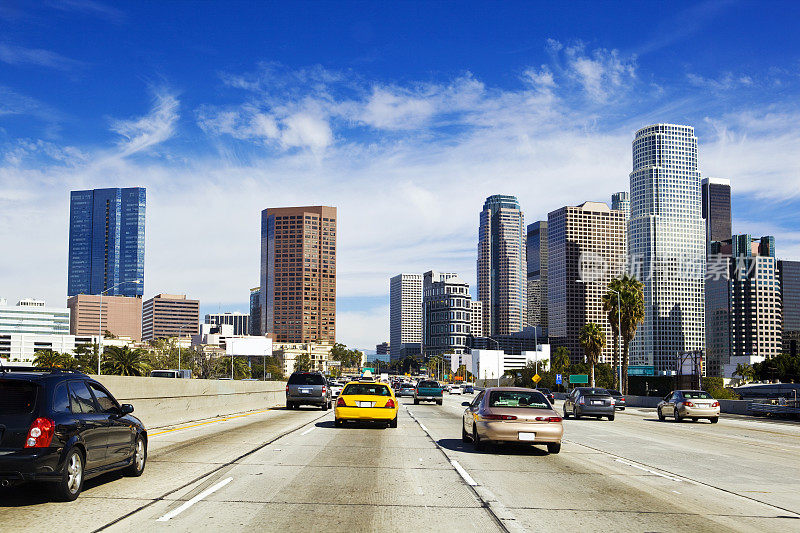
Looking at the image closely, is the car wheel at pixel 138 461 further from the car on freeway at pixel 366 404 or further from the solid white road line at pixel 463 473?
the car on freeway at pixel 366 404

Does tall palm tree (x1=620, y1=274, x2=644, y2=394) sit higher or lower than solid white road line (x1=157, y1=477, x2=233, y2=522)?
higher

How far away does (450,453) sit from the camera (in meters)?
17.8

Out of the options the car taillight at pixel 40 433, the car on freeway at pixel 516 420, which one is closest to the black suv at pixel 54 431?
the car taillight at pixel 40 433

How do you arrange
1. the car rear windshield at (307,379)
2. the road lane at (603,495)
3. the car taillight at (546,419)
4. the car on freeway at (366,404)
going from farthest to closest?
the car rear windshield at (307,379) < the car on freeway at (366,404) < the car taillight at (546,419) < the road lane at (603,495)

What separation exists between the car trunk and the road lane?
5.98 meters

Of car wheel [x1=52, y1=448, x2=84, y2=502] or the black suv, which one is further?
car wheel [x1=52, y1=448, x2=84, y2=502]

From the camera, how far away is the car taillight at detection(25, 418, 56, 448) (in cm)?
952

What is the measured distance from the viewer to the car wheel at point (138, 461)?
489 inches

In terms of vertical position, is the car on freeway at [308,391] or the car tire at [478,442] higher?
the car tire at [478,442]

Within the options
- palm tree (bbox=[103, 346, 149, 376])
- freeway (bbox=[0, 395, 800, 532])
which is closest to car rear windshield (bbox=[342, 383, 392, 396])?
freeway (bbox=[0, 395, 800, 532])

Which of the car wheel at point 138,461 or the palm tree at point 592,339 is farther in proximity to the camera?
the palm tree at point 592,339

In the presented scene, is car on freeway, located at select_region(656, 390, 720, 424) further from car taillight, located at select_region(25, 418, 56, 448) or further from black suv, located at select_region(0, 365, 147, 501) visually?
car taillight, located at select_region(25, 418, 56, 448)

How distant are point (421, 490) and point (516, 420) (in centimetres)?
615

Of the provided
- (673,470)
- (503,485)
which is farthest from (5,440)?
(673,470)
